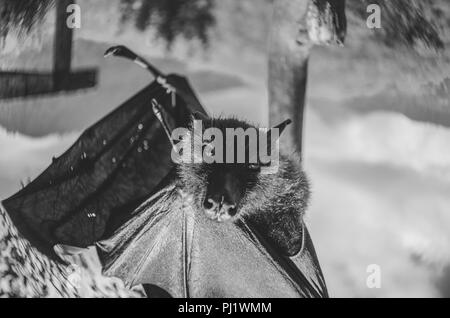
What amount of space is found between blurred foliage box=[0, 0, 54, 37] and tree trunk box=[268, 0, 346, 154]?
0.91 meters

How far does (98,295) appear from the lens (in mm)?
2215

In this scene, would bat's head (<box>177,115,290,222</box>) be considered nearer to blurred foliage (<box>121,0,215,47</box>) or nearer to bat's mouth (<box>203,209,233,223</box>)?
bat's mouth (<box>203,209,233,223</box>)

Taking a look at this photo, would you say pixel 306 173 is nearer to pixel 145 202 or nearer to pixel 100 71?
pixel 145 202

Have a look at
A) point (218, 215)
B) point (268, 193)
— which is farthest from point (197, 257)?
point (268, 193)

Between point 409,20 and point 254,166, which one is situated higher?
point 409,20

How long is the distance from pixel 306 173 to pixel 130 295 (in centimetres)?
84

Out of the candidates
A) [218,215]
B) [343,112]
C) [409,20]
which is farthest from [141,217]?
[409,20]

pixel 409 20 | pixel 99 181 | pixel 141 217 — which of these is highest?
pixel 409 20

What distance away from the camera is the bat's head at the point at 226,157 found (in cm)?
208

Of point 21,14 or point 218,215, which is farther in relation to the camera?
point 21,14

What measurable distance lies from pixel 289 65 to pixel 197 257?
32.2 inches

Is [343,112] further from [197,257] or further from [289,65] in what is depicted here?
[197,257]

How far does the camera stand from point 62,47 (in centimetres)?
221

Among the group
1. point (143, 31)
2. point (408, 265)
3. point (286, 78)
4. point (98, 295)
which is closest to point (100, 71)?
point (143, 31)
